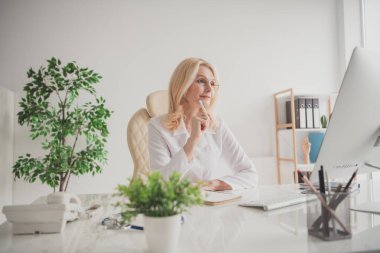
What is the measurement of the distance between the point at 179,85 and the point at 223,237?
1.16m

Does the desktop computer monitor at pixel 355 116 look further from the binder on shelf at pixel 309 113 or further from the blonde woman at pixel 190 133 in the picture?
the binder on shelf at pixel 309 113

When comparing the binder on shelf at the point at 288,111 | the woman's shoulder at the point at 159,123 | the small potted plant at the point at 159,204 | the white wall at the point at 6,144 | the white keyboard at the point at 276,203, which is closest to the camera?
the small potted plant at the point at 159,204

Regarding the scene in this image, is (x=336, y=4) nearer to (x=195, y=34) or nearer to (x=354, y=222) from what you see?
(x=195, y=34)

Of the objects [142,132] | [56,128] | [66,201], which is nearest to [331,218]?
[66,201]

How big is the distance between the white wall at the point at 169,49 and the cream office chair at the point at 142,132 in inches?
42.8

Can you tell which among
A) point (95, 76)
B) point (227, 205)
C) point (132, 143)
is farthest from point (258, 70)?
point (227, 205)

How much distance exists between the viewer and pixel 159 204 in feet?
1.89

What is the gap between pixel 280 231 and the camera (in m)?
0.74

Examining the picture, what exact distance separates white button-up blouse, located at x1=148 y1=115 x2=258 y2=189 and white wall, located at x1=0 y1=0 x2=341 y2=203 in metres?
1.38

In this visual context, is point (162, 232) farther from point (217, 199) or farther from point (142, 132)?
point (142, 132)

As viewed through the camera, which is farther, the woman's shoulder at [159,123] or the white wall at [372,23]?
the white wall at [372,23]

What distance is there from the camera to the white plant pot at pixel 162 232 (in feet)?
1.89

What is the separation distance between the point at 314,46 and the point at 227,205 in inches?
125

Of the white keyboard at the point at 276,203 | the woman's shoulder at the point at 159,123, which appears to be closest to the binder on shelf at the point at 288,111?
the woman's shoulder at the point at 159,123
